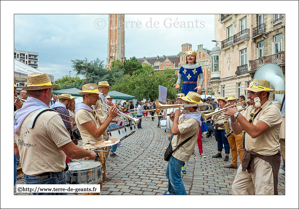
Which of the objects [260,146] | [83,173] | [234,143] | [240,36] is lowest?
[234,143]

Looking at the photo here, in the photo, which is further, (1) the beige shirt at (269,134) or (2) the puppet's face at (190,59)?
(2) the puppet's face at (190,59)

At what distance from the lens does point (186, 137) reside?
4.20 metres

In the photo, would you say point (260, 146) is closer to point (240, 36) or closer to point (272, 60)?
point (272, 60)

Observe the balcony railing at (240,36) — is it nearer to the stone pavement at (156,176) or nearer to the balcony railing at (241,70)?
the balcony railing at (241,70)

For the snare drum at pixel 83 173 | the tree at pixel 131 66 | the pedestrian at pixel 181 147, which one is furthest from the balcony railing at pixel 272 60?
the tree at pixel 131 66

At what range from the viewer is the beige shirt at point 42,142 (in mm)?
2727

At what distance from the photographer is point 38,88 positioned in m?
2.88

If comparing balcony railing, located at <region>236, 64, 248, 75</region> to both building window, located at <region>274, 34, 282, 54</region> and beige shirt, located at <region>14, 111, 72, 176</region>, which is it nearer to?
building window, located at <region>274, 34, 282, 54</region>

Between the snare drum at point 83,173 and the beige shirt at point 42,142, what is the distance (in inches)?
26.0

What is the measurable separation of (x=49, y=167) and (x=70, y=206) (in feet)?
3.45

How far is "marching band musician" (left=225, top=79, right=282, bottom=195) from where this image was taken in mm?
3506

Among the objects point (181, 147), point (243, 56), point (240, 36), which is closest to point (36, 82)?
point (181, 147)

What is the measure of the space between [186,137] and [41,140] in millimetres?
2413
